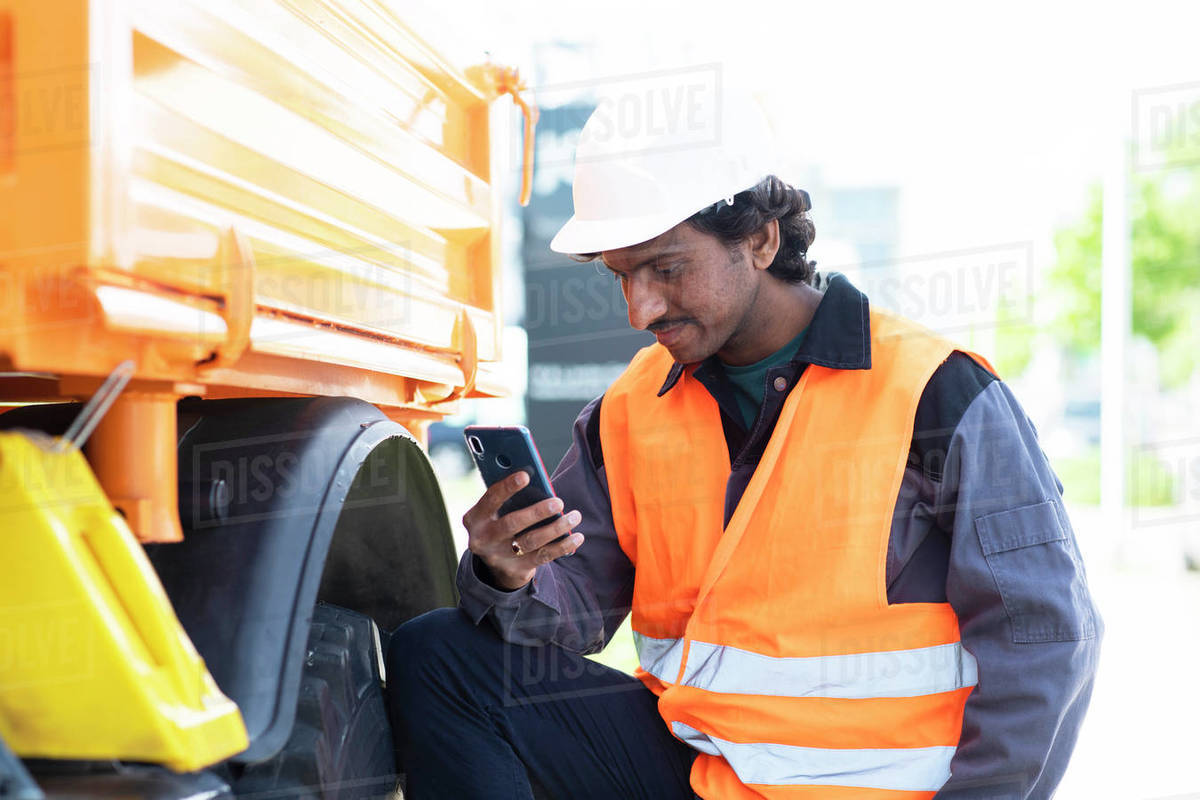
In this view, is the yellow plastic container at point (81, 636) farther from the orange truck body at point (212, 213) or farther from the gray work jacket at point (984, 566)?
the gray work jacket at point (984, 566)

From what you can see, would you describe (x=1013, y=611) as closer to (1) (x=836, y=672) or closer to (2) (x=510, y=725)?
(1) (x=836, y=672)

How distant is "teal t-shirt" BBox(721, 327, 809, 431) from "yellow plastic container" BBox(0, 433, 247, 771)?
133cm

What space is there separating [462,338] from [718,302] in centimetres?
63

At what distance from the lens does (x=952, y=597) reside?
1993 millimetres

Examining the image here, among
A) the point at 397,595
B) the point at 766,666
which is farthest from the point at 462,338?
the point at 766,666

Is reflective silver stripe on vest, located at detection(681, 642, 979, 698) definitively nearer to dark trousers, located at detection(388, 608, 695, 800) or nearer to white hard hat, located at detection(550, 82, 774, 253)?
dark trousers, located at detection(388, 608, 695, 800)

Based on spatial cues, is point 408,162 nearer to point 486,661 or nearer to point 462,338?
point 462,338

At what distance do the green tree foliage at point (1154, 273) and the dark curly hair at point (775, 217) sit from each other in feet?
62.7

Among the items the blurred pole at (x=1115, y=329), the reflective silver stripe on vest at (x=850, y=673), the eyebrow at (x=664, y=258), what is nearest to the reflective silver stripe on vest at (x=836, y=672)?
the reflective silver stripe on vest at (x=850, y=673)

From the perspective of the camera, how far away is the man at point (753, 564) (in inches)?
76.6

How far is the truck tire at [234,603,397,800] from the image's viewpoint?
5.49 ft

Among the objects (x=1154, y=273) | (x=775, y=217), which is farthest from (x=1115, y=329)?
(x=1154, y=273)

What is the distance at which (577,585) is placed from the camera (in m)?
2.44

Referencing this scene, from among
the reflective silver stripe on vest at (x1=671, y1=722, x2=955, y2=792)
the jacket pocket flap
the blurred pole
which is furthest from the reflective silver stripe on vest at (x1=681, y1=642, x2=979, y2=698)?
the blurred pole
